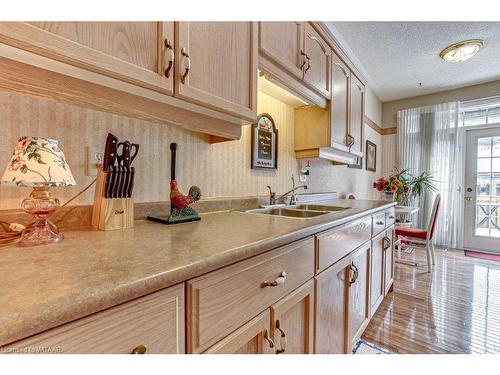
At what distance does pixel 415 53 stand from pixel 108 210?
354 cm

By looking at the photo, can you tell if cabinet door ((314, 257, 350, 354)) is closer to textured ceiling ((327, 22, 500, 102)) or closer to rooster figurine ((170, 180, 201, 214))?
rooster figurine ((170, 180, 201, 214))

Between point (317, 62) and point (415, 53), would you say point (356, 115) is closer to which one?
point (317, 62)

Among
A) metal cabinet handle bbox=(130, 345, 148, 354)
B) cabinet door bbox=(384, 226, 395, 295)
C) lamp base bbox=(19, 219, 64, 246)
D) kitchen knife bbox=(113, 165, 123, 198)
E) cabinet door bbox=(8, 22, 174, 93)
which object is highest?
cabinet door bbox=(8, 22, 174, 93)

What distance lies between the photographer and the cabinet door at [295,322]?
2.70ft

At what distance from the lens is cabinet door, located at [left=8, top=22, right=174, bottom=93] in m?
0.58

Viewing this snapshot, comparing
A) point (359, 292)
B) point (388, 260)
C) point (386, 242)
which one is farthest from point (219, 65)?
point (388, 260)

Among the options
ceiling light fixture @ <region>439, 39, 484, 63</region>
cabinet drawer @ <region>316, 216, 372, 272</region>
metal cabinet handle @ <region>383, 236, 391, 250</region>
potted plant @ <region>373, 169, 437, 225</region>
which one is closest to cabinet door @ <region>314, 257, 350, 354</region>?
cabinet drawer @ <region>316, 216, 372, 272</region>

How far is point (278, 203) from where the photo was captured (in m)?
1.88

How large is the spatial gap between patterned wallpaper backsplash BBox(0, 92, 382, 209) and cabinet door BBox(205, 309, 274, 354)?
2.37ft

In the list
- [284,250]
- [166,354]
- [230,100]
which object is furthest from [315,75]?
[166,354]

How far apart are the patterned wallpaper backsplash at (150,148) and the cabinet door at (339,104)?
0.35 meters

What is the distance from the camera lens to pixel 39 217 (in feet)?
2.32

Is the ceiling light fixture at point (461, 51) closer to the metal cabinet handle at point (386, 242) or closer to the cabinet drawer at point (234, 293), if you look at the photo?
the metal cabinet handle at point (386, 242)
